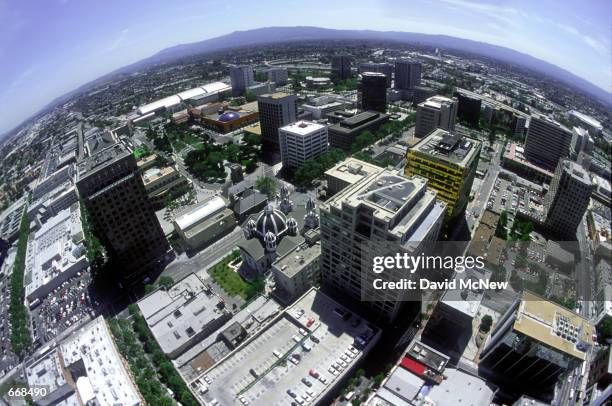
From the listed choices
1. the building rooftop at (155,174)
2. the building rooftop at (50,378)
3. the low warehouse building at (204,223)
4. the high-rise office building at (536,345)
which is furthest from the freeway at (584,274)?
the building rooftop at (155,174)

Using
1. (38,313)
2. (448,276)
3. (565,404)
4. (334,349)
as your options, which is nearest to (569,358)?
(565,404)

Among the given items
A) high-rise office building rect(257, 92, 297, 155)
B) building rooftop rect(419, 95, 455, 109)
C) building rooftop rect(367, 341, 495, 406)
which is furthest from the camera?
high-rise office building rect(257, 92, 297, 155)

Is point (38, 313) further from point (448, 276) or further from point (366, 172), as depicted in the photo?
point (448, 276)

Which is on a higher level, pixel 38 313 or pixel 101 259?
pixel 101 259

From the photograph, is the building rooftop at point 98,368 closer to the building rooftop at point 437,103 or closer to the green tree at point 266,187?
the green tree at point 266,187

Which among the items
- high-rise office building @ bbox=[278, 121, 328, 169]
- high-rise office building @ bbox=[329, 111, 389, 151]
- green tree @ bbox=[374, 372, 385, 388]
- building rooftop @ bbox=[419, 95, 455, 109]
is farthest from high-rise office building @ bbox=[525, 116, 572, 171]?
green tree @ bbox=[374, 372, 385, 388]

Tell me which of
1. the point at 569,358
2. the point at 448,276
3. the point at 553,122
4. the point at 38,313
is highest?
the point at 553,122

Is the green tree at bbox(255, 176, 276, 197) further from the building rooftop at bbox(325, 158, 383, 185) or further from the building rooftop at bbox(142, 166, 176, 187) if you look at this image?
the building rooftop at bbox(142, 166, 176, 187)

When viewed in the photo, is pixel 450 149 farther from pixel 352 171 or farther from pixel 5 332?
pixel 5 332
